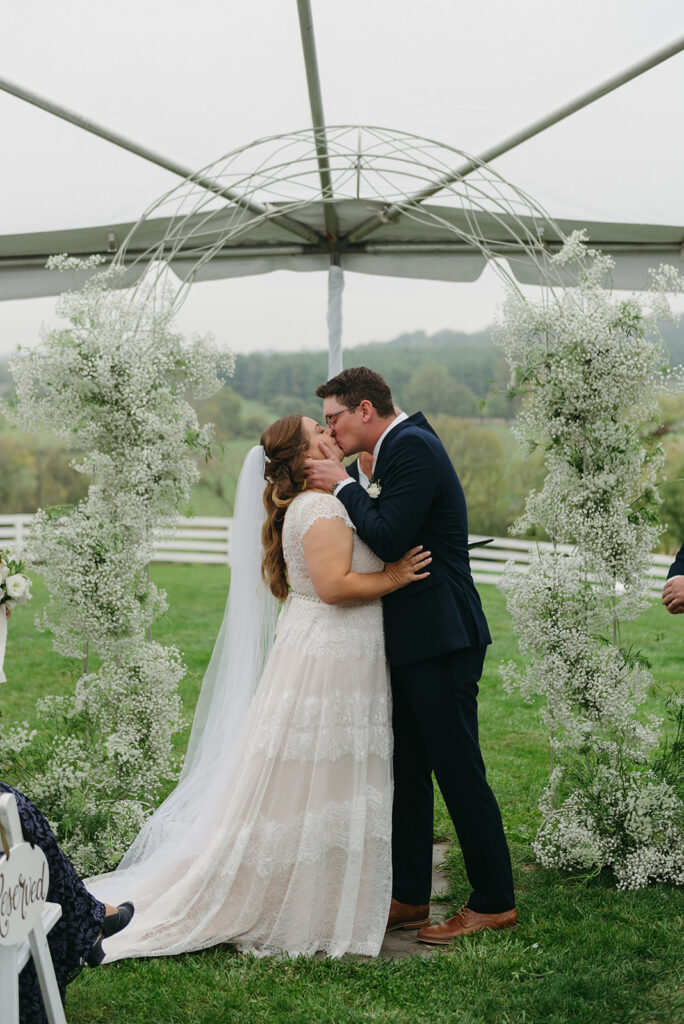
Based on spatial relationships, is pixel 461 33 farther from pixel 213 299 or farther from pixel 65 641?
pixel 213 299

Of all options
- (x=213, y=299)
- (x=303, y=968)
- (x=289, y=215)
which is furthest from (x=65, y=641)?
(x=213, y=299)

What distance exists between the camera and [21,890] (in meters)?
2.43

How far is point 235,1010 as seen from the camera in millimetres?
3170

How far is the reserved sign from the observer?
235 cm

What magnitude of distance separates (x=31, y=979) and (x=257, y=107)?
4.13m

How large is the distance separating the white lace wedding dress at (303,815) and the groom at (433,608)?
0.44 ft

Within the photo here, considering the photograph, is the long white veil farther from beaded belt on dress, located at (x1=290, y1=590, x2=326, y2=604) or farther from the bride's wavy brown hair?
beaded belt on dress, located at (x1=290, y1=590, x2=326, y2=604)

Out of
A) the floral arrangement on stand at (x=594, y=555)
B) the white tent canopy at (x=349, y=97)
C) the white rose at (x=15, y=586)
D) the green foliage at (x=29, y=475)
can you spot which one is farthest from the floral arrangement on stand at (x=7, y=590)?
the green foliage at (x=29, y=475)

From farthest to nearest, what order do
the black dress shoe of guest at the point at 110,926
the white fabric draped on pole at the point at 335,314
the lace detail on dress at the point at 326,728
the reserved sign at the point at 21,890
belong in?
the white fabric draped on pole at the point at 335,314 < the lace detail on dress at the point at 326,728 < the black dress shoe of guest at the point at 110,926 < the reserved sign at the point at 21,890

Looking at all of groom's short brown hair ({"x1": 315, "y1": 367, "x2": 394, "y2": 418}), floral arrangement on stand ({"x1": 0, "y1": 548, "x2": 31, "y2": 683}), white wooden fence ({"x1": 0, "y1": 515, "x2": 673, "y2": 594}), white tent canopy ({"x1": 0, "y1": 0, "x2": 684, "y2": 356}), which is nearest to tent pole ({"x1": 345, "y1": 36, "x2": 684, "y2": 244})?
white tent canopy ({"x1": 0, "y1": 0, "x2": 684, "y2": 356})

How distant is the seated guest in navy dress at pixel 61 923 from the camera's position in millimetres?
2816

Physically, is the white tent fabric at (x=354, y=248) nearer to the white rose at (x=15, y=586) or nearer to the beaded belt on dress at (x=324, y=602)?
the beaded belt on dress at (x=324, y=602)

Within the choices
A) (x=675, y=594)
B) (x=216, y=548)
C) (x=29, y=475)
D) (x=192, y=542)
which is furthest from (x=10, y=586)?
(x=29, y=475)

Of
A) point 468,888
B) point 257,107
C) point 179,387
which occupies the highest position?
point 257,107
